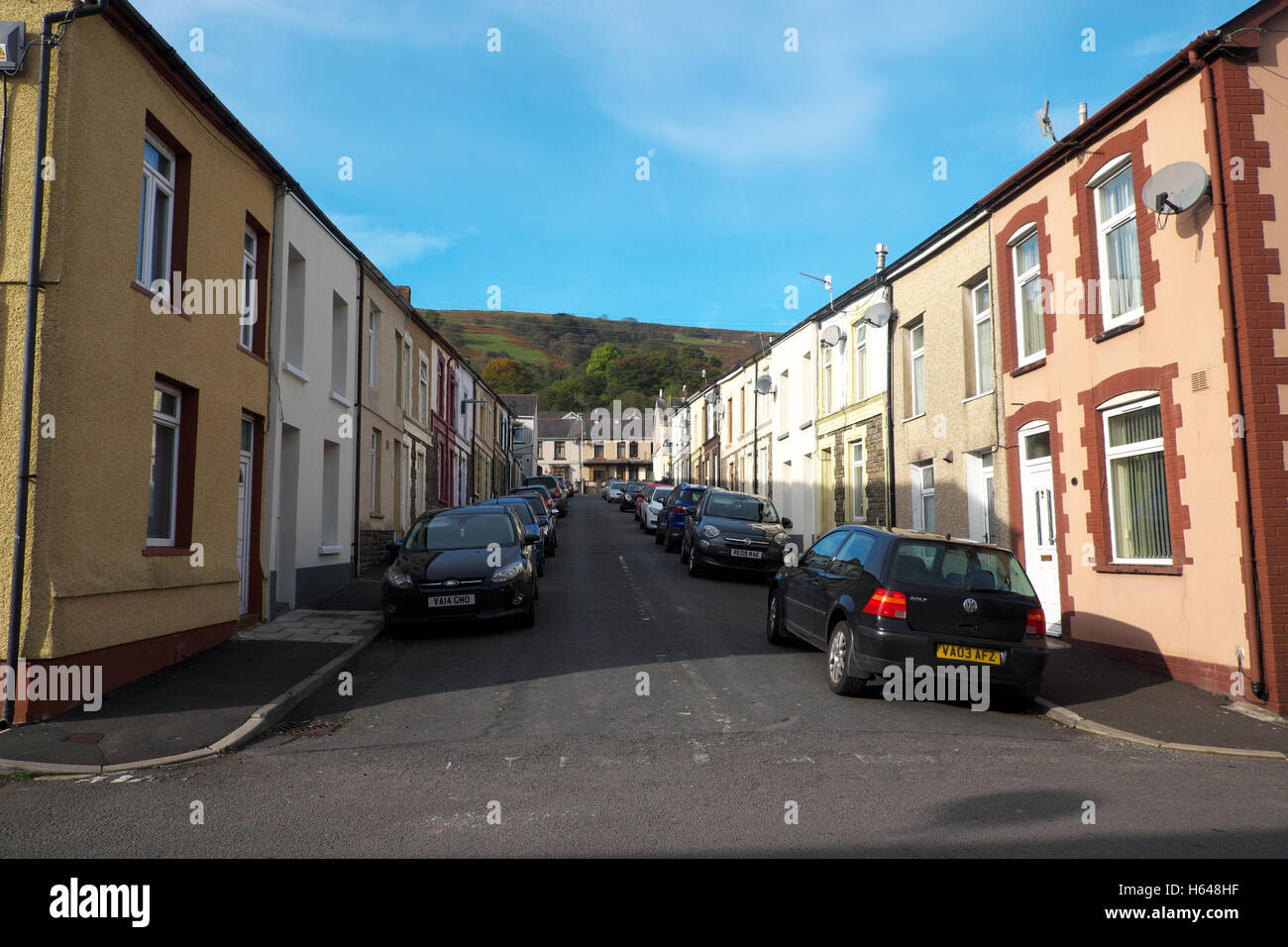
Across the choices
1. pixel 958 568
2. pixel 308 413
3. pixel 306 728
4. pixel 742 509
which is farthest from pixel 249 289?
pixel 742 509

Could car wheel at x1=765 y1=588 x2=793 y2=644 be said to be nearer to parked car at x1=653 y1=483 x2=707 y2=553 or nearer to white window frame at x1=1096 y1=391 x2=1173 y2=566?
white window frame at x1=1096 y1=391 x2=1173 y2=566

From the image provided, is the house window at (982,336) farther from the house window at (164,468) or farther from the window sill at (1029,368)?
the house window at (164,468)

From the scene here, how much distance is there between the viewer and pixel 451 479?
1275 inches

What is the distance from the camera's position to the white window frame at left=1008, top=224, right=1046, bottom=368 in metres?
13.3

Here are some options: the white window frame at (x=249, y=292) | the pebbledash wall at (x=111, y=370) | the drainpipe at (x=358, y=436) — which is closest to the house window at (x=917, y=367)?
the drainpipe at (x=358, y=436)

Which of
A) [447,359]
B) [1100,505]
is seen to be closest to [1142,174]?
[1100,505]

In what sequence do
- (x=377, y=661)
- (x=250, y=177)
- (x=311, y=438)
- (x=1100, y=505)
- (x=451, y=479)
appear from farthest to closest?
(x=451, y=479) → (x=311, y=438) → (x=250, y=177) → (x=1100, y=505) → (x=377, y=661)

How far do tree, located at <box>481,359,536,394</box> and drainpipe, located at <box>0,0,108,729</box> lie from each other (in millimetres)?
98702

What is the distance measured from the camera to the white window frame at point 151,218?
9484mm

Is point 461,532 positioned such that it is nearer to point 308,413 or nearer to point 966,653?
point 308,413

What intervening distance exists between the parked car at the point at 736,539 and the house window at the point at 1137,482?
7581 millimetres
